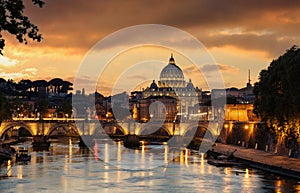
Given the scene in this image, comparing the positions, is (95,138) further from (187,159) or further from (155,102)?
(155,102)

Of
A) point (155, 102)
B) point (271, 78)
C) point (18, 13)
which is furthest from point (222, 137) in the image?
point (155, 102)


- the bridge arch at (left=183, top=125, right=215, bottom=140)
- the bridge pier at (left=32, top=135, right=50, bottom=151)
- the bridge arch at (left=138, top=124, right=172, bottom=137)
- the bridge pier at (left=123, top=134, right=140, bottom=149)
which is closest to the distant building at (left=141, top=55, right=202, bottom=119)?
the bridge arch at (left=138, top=124, right=172, bottom=137)

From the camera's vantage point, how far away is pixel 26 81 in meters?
148

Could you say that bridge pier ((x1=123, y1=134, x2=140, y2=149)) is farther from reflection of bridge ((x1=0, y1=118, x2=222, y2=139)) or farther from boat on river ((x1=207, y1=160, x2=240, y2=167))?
boat on river ((x1=207, y1=160, x2=240, y2=167))

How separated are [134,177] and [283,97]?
1045 cm

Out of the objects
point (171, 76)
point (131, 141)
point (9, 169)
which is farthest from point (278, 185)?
point (171, 76)

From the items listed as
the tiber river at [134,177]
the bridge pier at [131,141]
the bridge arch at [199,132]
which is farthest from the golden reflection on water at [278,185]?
the bridge pier at [131,141]

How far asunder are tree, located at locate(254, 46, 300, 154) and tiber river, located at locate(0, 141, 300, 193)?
11.1ft

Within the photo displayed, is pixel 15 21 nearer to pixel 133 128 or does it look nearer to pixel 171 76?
pixel 133 128

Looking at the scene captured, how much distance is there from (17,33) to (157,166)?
3308 cm

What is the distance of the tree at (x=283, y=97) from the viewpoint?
118 ft

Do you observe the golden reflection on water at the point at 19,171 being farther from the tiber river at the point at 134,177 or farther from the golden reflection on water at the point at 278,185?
the golden reflection on water at the point at 278,185

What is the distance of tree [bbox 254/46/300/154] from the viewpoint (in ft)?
118

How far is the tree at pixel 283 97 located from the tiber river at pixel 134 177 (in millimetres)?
3391
